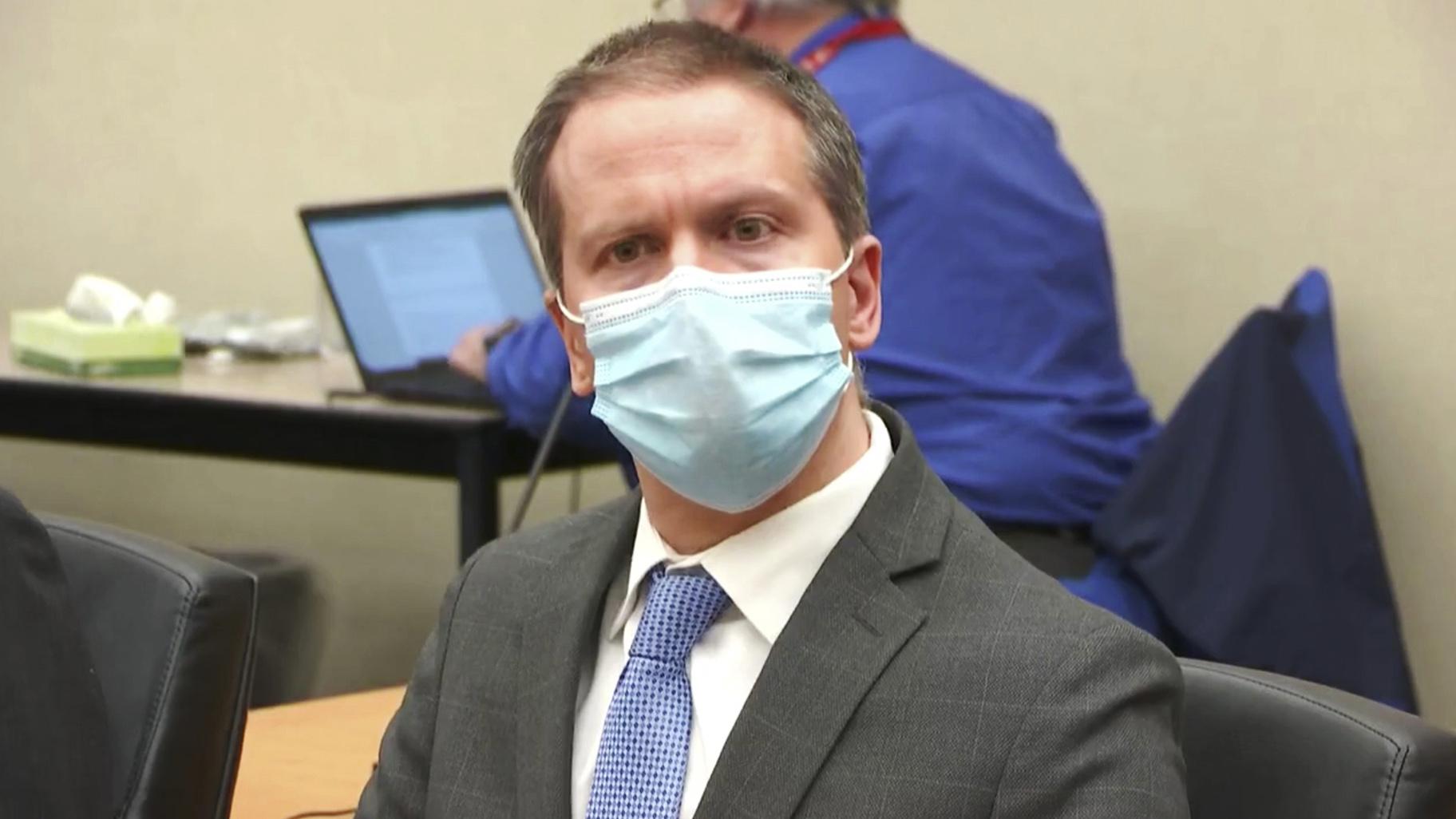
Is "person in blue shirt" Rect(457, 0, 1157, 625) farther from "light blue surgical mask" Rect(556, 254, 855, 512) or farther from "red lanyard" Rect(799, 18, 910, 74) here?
"light blue surgical mask" Rect(556, 254, 855, 512)

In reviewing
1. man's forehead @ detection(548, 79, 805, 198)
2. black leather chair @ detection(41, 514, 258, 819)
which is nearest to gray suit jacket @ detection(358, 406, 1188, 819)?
man's forehead @ detection(548, 79, 805, 198)

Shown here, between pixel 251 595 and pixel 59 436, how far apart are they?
6.15 feet

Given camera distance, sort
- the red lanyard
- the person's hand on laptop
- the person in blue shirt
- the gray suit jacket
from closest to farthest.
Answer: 1. the gray suit jacket
2. the person in blue shirt
3. the red lanyard
4. the person's hand on laptop

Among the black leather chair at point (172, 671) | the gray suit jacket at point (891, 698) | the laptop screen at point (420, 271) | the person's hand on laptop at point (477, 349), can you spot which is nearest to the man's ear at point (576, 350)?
the gray suit jacket at point (891, 698)

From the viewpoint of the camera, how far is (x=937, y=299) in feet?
8.75

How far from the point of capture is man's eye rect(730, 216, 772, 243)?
1.37 metres

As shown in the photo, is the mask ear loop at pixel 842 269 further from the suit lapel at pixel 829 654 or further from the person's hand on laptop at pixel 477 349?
the person's hand on laptop at pixel 477 349

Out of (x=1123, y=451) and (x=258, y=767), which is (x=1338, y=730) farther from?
(x=1123, y=451)

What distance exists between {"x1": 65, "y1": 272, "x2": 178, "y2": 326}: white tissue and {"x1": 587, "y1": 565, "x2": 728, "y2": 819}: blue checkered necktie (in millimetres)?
2426

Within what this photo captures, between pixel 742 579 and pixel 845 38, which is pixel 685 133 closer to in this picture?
pixel 742 579

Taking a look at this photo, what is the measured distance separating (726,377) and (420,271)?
2093 millimetres

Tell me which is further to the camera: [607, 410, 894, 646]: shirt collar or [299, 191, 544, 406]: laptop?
[299, 191, 544, 406]: laptop

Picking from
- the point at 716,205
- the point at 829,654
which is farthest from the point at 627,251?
the point at 829,654

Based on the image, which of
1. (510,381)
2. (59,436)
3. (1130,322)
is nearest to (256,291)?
(59,436)
